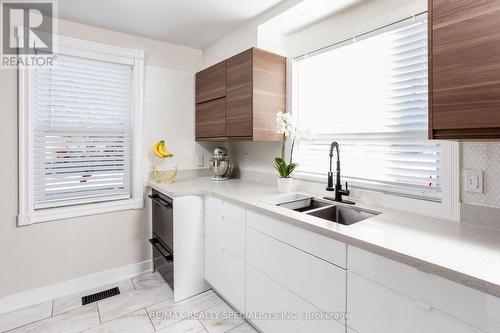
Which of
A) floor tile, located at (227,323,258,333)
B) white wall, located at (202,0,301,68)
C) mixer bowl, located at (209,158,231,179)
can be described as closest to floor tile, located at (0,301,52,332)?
floor tile, located at (227,323,258,333)

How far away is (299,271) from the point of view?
4.48ft

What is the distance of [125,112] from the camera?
8.31 feet

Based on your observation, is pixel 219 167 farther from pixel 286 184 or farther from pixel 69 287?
pixel 69 287

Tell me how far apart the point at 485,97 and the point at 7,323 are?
3.14m

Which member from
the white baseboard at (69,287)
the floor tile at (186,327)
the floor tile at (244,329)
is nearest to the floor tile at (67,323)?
the white baseboard at (69,287)

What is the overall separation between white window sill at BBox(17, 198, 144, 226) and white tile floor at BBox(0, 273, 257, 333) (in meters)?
0.69

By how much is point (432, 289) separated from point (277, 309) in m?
0.90

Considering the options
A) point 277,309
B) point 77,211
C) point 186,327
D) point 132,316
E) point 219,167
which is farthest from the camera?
point 219,167

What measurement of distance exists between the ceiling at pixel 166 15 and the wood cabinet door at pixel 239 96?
34 cm

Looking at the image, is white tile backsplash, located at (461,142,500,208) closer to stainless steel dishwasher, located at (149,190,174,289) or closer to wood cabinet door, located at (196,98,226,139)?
wood cabinet door, located at (196,98,226,139)

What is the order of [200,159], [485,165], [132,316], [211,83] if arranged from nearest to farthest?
[485,165], [132,316], [211,83], [200,159]

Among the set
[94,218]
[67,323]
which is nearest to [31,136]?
[94,218]

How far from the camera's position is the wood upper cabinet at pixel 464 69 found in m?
0.92

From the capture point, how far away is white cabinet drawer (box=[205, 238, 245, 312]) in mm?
1816
